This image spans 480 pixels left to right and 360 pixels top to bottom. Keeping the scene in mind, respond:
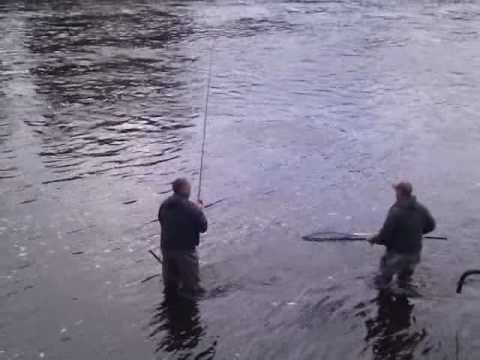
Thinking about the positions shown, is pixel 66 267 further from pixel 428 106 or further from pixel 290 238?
→ pixel 428 106

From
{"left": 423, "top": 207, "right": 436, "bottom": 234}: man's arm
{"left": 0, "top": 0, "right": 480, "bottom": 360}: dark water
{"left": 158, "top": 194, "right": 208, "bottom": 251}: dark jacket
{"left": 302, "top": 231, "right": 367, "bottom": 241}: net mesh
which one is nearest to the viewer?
{"left": 0, "top": 0, "right": 480, "bottom": 360}: dark water

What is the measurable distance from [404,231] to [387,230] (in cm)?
28

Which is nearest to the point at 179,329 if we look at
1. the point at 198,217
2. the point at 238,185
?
the point at 198,217

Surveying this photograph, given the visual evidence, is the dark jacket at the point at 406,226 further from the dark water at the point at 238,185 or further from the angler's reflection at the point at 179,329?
the angler's reflection at the point at 179,329

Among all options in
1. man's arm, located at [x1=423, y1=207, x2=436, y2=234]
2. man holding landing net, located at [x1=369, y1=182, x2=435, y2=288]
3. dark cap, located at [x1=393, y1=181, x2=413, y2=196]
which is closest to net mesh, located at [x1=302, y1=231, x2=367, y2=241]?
man holding landing net, located at [x1=369, y1=182, x2=435, y2=288]

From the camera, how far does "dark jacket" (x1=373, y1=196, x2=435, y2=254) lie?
9.61 metres

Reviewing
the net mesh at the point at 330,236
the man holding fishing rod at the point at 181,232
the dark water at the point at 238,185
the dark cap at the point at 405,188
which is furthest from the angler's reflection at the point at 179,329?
the dark cap at the point at 405,188

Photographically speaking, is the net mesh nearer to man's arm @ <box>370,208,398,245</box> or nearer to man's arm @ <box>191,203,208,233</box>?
man's arm @ <box>370,208,398,245</box>

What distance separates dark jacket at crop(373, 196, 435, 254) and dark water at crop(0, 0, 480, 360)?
1074 millimetres

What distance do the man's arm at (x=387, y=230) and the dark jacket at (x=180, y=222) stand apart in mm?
2973

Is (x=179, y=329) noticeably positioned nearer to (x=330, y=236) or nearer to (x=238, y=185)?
(x=330, y=236)

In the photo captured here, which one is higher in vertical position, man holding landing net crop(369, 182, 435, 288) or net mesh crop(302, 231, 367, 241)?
man holding landing net crop(369, 182, 435, 288)

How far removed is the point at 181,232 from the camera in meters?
9.69

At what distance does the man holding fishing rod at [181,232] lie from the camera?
31.4 ft
